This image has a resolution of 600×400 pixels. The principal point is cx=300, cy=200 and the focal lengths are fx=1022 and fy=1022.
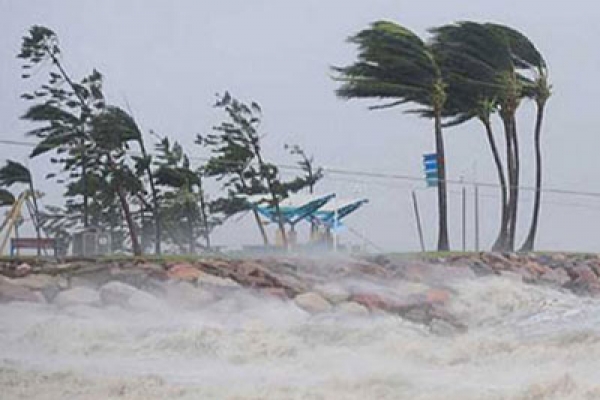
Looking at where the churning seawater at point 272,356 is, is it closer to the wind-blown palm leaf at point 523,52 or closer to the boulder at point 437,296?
the boulder at point 437,296

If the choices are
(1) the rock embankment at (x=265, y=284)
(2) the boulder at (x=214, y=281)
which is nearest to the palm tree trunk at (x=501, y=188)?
(1) the rock embankment at (x=265, y=284)

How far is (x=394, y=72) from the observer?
11.8 metres

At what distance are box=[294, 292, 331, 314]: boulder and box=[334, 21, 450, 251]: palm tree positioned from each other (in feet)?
11.5

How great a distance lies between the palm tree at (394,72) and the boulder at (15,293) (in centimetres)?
526

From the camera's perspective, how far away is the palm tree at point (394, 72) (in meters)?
11.6

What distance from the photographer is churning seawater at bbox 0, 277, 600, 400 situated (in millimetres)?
6348

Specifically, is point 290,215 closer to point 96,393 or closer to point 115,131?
point 115,131

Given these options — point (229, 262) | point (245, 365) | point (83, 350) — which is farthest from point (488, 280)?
point (83, 350)

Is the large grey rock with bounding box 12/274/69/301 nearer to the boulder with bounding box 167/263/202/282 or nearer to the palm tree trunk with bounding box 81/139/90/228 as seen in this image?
the boulder with bounding box 167/263/202/282

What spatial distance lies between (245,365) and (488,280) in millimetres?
3878

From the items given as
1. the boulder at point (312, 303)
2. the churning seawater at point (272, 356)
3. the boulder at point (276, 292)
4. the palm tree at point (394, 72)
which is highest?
the palm tree at point (394, 72)

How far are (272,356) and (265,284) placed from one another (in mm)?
1156

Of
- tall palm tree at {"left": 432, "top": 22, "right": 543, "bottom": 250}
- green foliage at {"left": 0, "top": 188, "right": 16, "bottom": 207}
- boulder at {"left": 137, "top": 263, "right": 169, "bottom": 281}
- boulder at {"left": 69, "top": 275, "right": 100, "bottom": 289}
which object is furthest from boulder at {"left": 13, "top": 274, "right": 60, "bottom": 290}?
tall palm tree at {"left": 432, "top": 22, "right": 543, "bottom": 250}

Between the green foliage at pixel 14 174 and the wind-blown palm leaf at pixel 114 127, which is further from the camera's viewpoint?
the wind-blown palm leaf at pixel 114 127
